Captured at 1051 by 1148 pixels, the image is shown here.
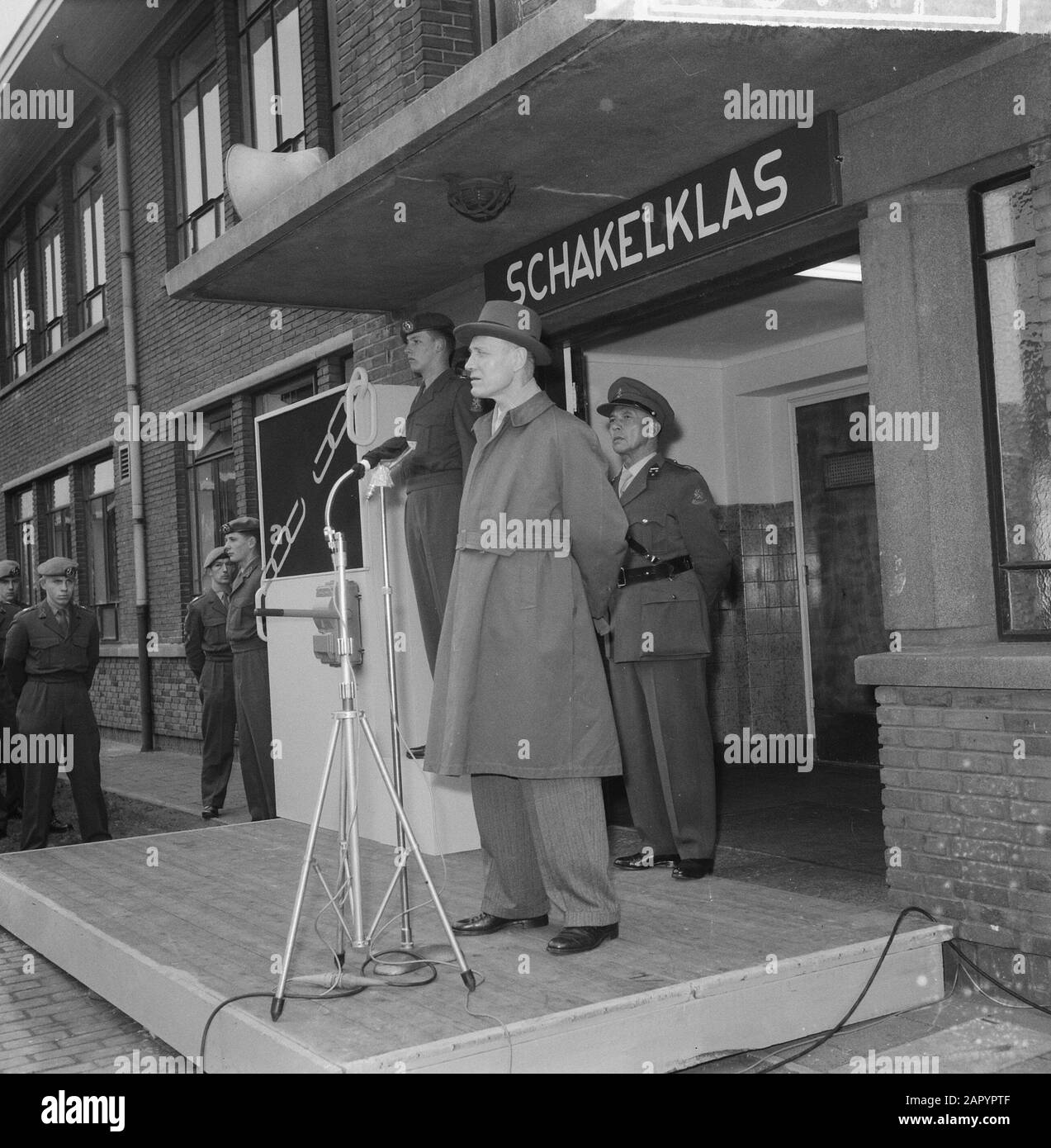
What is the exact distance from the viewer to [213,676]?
10305 millimetres

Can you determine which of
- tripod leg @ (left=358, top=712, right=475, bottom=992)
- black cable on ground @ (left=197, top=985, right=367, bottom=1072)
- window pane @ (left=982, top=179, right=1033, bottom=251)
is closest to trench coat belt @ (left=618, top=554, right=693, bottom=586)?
window pane @ (left=982, top=179, right=1033, bottom=251)

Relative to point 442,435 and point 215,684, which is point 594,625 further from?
point 215,684

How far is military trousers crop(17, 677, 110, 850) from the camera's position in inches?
343

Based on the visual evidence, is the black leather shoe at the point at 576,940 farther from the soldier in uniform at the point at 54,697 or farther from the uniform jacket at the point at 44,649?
the uniform jacket at the point at 44,649

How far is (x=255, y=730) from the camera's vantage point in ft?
29.2

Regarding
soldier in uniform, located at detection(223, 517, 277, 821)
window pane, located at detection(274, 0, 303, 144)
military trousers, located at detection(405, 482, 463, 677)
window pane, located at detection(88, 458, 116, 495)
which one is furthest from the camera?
window pane, located at detection(88, 458, 116, 495)

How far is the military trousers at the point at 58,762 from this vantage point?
8703 mm

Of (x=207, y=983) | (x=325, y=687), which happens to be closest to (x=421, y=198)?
(x=325, y=687)

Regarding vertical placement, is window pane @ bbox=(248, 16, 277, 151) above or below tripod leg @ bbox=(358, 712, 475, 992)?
above

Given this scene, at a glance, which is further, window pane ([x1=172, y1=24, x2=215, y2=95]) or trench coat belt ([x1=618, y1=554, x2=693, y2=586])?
window pane ([x1=172, y1=24, x2=215, y2=95])

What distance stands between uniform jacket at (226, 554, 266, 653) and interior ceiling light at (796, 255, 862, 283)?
158 inches

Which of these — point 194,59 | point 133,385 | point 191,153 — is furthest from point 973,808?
point 133,385

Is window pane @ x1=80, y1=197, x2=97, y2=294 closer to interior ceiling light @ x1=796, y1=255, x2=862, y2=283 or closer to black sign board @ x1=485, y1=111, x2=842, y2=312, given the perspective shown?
black sign board @ x1=485, y1=111, x2=842, y2=312
